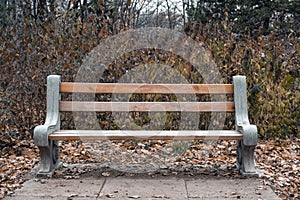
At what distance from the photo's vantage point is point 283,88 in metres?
6.21

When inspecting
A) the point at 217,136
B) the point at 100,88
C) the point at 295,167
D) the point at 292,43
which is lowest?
the point at 295,167

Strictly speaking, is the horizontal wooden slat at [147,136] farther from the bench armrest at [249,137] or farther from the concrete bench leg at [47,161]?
the concrete bench leg at [47,161]

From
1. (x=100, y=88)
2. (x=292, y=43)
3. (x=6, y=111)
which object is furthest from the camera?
(x=292, y=43)

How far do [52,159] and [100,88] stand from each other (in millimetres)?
840

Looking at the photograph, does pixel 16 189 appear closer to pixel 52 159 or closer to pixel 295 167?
pixel 52 159

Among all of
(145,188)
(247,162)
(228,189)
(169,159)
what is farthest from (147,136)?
(169,159)

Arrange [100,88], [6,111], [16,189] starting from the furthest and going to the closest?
[6,111]
[100,88]
[16,189]

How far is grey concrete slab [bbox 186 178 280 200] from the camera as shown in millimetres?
3580

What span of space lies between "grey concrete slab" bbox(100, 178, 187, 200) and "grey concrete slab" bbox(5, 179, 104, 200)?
0.35ft

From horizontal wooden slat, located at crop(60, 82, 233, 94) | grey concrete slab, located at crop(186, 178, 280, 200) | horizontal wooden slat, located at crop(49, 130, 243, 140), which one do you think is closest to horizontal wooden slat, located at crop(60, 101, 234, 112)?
horizontal wooden slat, located at crop(60, 82, 233, 94)

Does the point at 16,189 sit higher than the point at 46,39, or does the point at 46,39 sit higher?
the point at 46,39

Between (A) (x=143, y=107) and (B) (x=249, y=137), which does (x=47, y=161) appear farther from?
(B) (x=249, y=137)

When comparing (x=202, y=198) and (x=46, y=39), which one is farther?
(x=46, y=39)

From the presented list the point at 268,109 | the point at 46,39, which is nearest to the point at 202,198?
the point at 268,109
